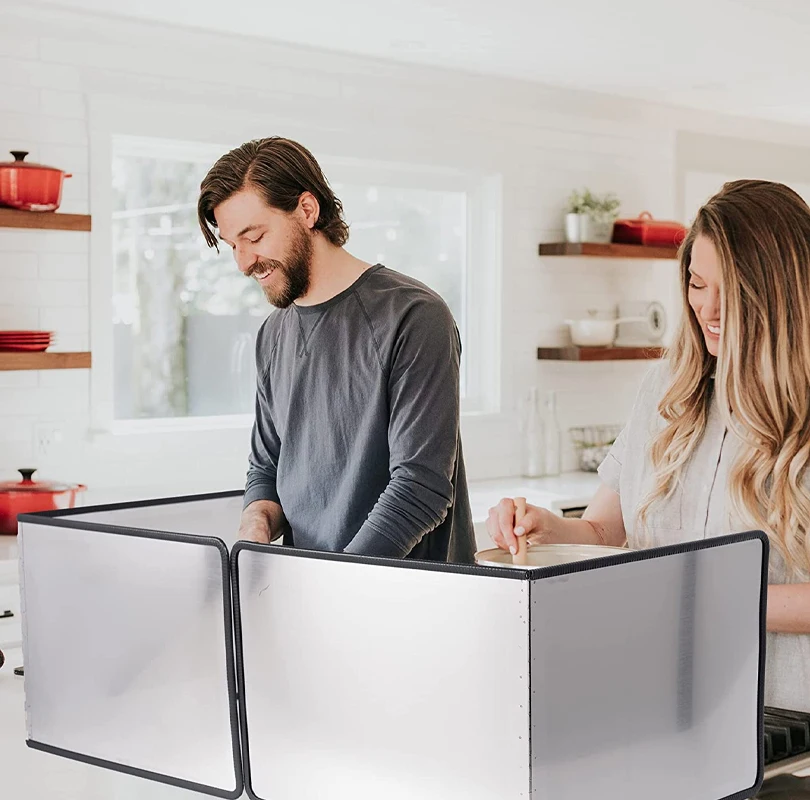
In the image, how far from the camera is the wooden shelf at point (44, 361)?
3451 millimetres

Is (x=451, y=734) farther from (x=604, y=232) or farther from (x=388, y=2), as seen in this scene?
(x=604, y=232)

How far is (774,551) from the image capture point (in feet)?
4.97

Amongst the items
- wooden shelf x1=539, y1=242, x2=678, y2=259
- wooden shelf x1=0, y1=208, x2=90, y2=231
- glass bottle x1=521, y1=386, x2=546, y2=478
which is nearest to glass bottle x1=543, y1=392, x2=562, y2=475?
glass bottle x1=521, y1=386, x2=546, y2=478

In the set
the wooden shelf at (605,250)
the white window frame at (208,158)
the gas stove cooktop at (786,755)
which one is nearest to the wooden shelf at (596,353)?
the white window frame at (208,158)

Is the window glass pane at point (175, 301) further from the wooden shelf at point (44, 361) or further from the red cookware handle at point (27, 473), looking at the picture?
the red cookware handle at point (27, 473)

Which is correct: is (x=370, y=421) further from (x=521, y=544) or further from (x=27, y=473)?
(x=27, y=473)

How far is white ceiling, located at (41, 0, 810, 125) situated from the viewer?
143 inches

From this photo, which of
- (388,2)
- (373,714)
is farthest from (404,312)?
(388,2)

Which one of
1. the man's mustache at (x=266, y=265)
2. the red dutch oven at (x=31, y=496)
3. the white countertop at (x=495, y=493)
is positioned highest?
the man's mustache at (x=266, y=265)

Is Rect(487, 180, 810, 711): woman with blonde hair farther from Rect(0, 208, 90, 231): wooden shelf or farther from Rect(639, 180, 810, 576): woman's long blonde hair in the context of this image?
Rect(0, 208, 90, 231): wooden shelf

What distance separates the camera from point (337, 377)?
188 centimetres

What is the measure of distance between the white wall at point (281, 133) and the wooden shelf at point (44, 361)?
22cm

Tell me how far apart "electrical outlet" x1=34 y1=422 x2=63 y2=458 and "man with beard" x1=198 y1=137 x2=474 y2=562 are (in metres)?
2.01

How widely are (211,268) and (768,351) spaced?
119 inches
